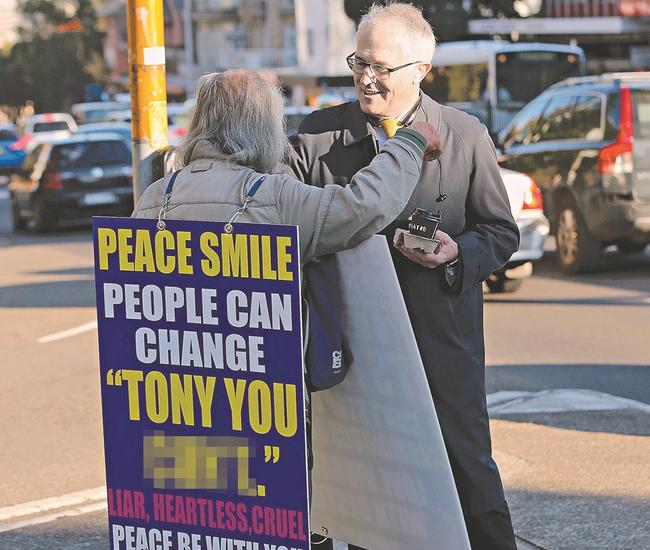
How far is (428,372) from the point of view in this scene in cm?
390

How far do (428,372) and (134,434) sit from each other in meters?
0.83

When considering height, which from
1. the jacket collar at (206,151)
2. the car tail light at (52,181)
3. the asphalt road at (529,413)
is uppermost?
the jacket collar at (206,151)

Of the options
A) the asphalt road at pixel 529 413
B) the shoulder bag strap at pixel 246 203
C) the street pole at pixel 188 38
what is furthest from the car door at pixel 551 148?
the street pole at pixel 188 38

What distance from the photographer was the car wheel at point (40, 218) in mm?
21500

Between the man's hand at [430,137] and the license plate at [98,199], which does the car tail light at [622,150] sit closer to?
the man's hand at [430,137]

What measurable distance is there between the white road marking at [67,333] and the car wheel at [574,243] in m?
4.68

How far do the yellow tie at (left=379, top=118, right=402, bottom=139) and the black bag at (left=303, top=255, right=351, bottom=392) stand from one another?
47 cm

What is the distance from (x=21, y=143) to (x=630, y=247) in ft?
107

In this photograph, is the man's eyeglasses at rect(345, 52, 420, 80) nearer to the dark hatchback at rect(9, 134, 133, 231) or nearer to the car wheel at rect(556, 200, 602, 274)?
the car wheel at rect(556, 200, 602, 274)

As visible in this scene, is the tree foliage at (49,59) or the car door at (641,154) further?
the tree foliage at (49,59)

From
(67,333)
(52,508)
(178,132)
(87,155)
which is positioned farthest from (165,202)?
(178,132)

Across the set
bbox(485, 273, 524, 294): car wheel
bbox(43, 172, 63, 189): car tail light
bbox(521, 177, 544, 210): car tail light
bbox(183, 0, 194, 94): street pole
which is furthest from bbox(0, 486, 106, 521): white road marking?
bbox(183, 0, 194, 94): street pole

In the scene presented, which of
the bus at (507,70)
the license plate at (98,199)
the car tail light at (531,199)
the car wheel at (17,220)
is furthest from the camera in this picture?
the bus at (507,70)

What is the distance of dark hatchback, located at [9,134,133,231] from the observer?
21594 millimetres
